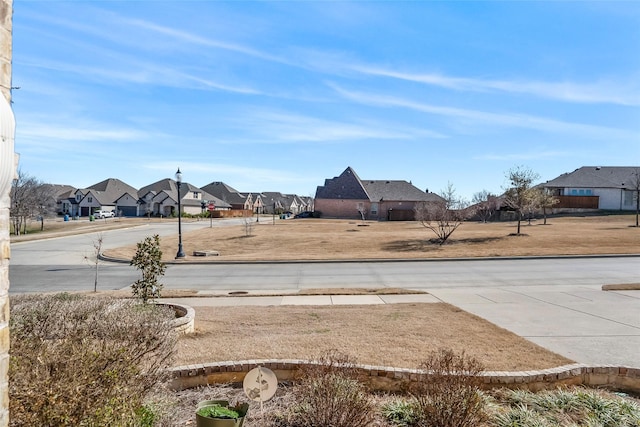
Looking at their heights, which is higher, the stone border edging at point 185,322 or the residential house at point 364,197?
the residential house at point 364,197

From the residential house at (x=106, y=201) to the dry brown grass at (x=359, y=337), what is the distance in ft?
290

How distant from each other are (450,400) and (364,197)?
67911mm

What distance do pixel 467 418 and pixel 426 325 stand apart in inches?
207

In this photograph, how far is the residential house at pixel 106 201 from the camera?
91875 millimetres

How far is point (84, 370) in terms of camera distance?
381 cm

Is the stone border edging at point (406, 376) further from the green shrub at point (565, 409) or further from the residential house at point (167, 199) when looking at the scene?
the residential house at point (167, 199)

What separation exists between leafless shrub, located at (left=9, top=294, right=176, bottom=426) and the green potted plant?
61cm

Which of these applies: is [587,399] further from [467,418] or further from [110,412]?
[110,412]

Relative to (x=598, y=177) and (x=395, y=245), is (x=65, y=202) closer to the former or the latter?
(x=395, y=245)

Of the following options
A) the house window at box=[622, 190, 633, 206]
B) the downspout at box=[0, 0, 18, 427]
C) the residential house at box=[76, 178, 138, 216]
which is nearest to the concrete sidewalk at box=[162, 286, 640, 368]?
the downspout at box=[0, 0, 18, 427]

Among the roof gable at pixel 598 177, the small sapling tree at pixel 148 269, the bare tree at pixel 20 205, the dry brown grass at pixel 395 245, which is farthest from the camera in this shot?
the roof gable at pixel 598 177

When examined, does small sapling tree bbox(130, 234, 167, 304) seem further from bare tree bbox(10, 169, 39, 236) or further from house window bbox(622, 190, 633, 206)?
house window bbox(622, 190, 633, 206)

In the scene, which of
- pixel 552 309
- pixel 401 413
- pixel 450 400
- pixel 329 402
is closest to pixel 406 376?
pixel 401 413

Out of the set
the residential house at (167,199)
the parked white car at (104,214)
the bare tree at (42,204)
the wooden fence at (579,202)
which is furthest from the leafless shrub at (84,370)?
the parked white car at (104,214)
